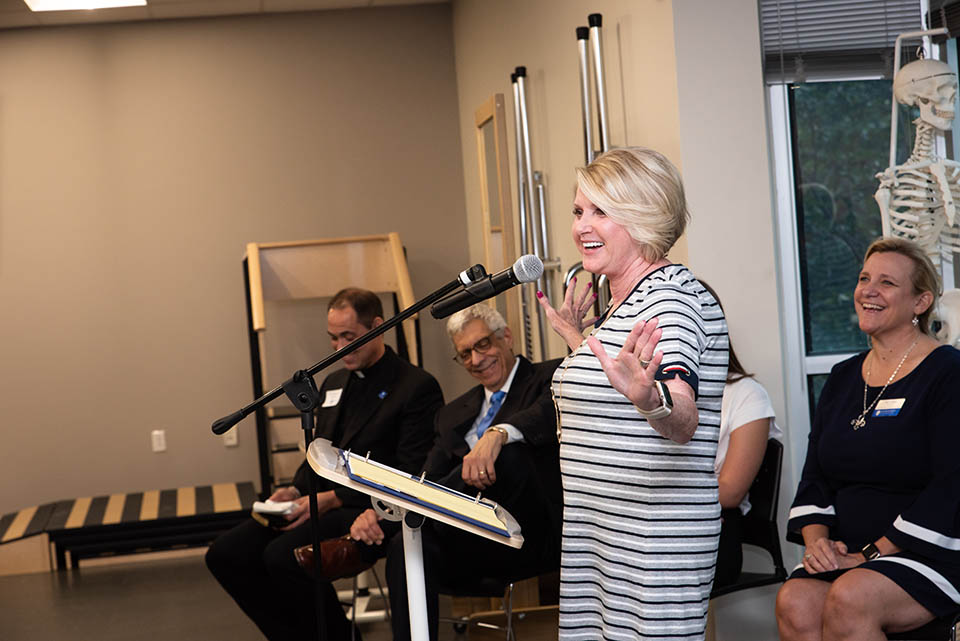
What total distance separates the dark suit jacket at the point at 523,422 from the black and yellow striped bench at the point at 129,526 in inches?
105

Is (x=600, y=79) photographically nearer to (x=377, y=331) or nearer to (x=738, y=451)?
(x=738, y=451)

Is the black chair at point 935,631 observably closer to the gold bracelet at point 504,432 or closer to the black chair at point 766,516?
the black chair at point 766,516

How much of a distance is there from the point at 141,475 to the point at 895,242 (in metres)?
5.09

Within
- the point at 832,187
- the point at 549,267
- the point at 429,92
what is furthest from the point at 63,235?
the point at 832,187

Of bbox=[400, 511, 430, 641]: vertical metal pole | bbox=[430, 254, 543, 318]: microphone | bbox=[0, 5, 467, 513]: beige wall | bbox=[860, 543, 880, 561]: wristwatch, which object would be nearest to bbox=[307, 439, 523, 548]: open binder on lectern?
bbox=[400, 511, 430, 641]: vertical metal pole

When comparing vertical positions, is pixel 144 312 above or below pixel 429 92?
below

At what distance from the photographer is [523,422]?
9.88ft

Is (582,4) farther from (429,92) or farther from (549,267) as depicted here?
(429,92)

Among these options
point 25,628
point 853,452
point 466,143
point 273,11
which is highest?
point 273,11

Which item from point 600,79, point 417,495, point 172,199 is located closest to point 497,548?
point 417,495

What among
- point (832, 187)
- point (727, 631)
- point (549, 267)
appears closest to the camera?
point (727, 631)

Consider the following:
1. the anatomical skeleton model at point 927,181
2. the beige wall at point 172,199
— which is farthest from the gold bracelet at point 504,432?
the beige wall at point 172,199

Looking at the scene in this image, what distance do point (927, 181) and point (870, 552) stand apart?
3.60 ft

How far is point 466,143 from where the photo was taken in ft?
21.7
